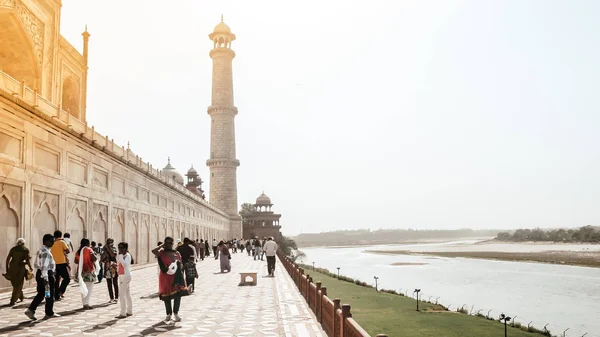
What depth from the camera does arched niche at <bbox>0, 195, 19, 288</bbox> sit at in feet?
42.5

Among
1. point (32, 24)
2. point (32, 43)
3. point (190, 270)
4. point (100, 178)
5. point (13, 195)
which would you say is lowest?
point (190, 270)

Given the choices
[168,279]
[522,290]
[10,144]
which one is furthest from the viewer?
[522,290]

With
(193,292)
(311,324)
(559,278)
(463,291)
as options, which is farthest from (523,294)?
(311,324)

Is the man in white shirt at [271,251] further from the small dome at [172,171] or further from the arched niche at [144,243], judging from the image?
the small dome at [172,171]

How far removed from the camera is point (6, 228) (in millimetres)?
13148

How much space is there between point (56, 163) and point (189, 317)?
8514 mm

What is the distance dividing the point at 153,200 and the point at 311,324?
21.6 metres

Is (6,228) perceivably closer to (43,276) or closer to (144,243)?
(43,276)

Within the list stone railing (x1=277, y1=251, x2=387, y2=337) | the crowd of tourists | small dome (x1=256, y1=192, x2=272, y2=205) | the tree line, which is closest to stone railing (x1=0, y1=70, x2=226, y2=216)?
the crowd of tourists

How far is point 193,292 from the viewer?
1470cm

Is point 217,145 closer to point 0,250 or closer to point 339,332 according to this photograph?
point 0,250

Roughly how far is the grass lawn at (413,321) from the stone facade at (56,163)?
10.4 meters

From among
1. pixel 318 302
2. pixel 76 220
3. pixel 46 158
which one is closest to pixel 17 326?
pixel 318 302

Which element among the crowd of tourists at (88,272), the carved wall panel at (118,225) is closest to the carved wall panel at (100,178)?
the carved wall panel at (118,225)
